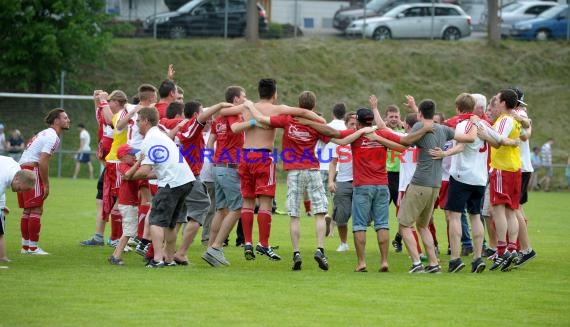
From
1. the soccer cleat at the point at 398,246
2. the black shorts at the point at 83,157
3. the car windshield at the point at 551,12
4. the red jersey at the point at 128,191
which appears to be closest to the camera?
the red jersey at the point at 128,191

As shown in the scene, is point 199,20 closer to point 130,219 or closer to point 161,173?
point 130,219

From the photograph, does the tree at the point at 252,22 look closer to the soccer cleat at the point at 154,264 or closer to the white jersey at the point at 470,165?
the white jersey at the point at 470,165

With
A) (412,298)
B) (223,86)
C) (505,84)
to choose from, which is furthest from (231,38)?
(412,298)

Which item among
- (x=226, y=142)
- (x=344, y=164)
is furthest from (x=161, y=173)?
(x=344, y=164)

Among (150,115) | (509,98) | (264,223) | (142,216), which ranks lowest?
(142,216)

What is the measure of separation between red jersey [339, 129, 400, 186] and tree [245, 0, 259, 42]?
29.2m

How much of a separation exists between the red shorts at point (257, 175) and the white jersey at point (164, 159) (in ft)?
2.73

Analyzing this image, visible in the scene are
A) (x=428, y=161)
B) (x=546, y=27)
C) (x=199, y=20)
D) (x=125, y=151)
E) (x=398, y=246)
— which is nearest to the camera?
(x=428, y=161)

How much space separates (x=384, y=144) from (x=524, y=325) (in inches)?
146

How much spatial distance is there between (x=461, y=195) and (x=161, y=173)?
3.89 metres

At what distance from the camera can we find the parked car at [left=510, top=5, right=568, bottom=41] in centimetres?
4381

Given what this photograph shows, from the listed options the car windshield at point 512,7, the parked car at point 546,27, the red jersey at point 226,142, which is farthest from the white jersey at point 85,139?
the car windshield at point 512,7

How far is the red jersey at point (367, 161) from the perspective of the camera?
1226 centimetres

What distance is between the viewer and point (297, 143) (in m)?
12.4
